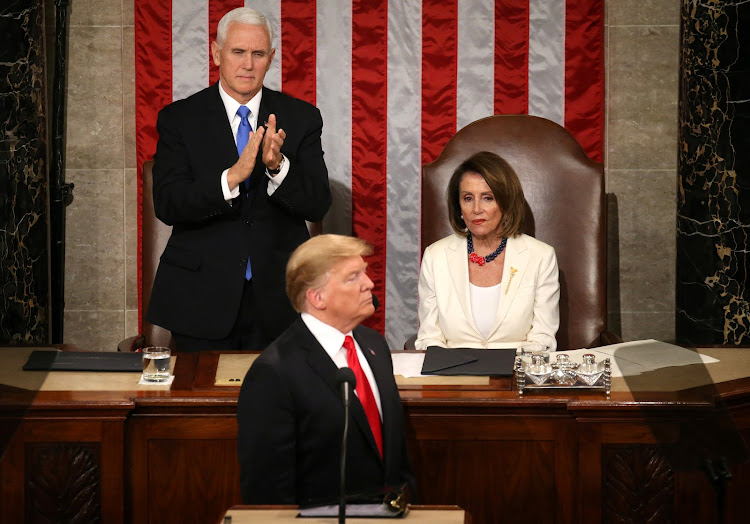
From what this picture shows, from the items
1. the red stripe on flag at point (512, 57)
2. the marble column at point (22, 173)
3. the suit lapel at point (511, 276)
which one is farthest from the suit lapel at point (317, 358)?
the red stripe on flag at point (512, 57)

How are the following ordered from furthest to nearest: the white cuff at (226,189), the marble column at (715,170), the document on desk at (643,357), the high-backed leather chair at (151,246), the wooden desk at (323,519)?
the marble column at (715,170), the high-backed leather chair at (151,246), the white cuff at (226,189), the document on desk at (643,357), the wooden desk at (323,519)

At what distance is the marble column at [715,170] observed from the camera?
15.3 ft

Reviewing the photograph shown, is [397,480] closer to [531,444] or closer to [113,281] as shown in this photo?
[531,444]

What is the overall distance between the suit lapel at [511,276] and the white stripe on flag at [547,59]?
1.19 metres

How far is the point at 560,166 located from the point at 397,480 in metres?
2.18

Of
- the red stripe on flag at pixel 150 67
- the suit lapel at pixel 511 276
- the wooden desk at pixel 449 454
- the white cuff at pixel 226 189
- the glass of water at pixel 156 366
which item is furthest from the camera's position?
the red stripe on flag at pixel 150 67

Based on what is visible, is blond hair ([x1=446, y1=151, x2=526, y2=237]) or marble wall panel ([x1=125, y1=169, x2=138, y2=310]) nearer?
blond hair ([x1=446, y1=151, x2=526, y2=237])

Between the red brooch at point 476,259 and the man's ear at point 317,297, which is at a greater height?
the red brooch at point 476,259

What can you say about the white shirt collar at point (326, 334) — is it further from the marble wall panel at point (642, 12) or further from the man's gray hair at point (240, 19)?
the marble wall panel at point (642, 12)

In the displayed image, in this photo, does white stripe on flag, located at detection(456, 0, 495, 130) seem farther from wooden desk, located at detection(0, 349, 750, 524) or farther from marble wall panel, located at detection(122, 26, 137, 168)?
wooden desk, located at detection(0, 349, 750, 524)

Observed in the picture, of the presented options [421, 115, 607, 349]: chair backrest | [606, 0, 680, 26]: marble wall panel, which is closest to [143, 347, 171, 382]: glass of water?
[421, 115, 607, 349]: chair backrest

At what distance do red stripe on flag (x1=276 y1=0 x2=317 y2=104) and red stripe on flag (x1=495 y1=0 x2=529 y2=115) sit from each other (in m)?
0.85

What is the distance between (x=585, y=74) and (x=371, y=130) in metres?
1.02

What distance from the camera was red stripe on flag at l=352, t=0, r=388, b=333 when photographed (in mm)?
5008
